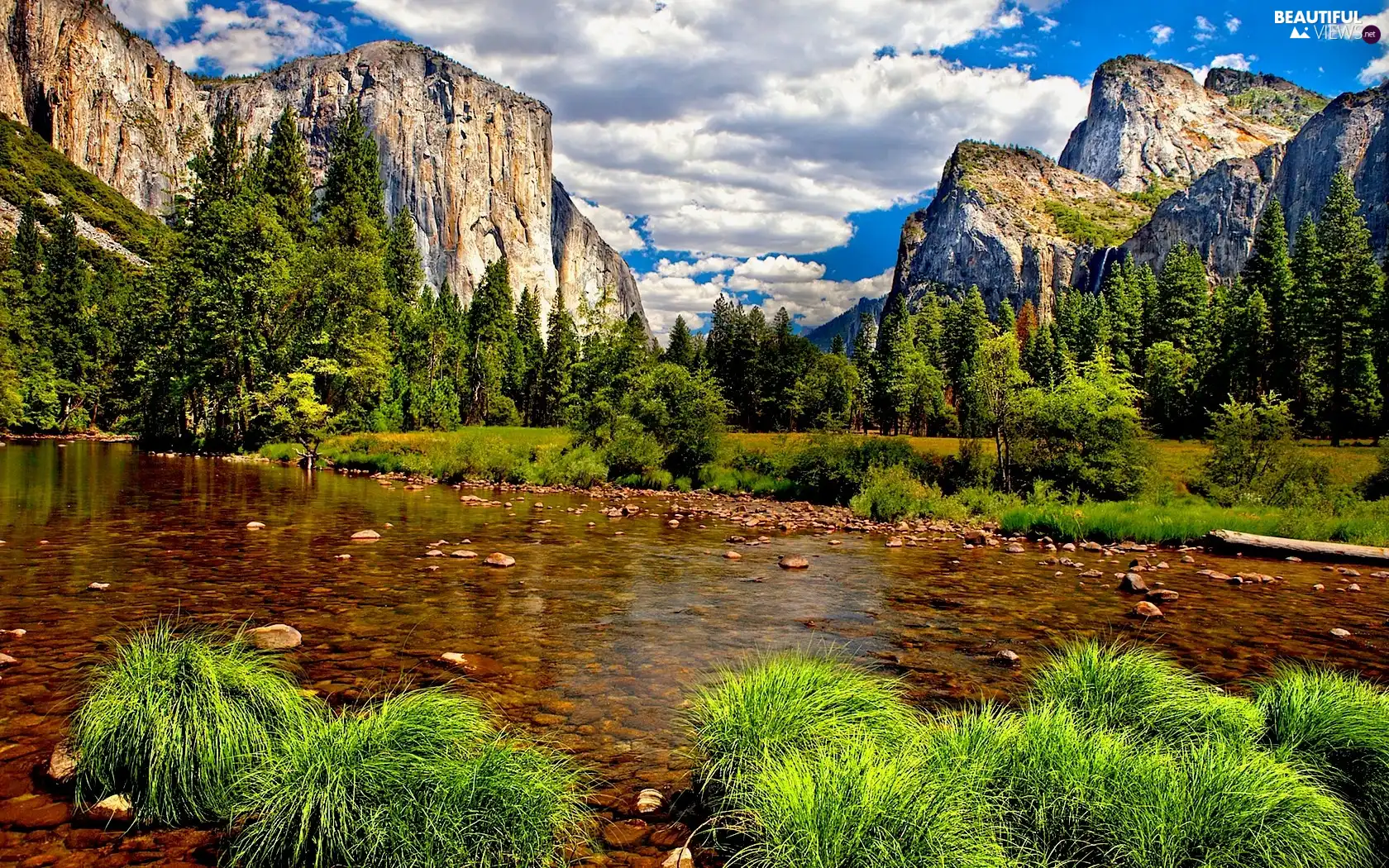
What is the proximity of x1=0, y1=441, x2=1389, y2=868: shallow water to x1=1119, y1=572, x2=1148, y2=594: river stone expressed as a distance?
42cm

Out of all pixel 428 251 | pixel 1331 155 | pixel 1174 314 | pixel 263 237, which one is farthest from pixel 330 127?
pixel 1331 155

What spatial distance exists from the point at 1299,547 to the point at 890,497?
37.7ft

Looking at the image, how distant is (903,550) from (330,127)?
22489cm

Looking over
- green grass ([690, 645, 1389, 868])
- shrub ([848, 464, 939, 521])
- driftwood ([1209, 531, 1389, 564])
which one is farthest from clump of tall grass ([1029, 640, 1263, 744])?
shrub ([848, 464, 939, 521])

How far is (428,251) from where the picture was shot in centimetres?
19538

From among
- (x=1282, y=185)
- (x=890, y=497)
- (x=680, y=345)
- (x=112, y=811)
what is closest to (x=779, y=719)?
(x=112, y=811)

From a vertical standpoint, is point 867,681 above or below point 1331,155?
below

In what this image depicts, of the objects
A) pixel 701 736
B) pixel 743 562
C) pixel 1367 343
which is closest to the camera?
pixel 701 736

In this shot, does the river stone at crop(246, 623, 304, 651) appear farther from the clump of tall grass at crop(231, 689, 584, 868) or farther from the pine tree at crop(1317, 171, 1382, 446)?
the pine tree at crop(1317, 171, 1382, 446)

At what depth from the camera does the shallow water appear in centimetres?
657

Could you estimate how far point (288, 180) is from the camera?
2040 inches

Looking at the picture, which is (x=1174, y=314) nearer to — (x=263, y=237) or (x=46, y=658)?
(x=263, y=237)

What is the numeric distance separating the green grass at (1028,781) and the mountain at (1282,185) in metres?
158

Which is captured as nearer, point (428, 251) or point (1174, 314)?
point (1174, 314)
